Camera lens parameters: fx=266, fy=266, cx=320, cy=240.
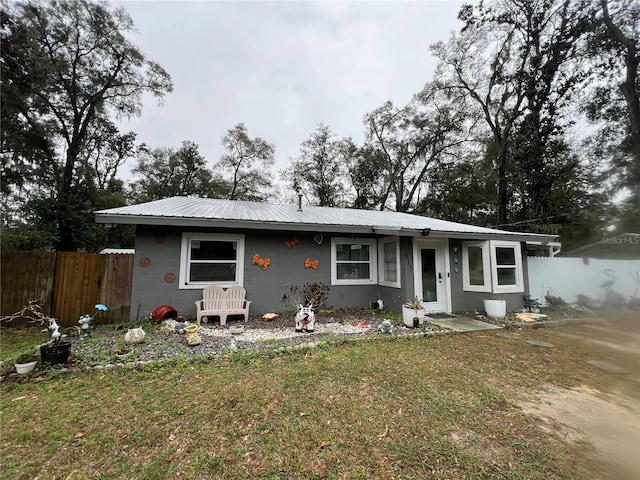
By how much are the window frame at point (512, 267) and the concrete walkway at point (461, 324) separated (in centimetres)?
150

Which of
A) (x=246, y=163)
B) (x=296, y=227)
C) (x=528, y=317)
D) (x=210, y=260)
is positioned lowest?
(x=528, y=317)

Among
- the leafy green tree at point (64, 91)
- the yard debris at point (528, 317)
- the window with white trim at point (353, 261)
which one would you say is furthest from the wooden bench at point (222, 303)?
the leafy green tree at point (64, 91)

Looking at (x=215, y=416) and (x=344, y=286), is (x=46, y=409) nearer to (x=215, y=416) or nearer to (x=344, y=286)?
(x=215, y=416)

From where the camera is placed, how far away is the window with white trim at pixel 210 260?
21.7 feet

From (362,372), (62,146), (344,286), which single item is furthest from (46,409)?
(62,146)

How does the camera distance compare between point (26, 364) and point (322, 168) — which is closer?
point (26, 364)

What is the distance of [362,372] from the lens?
3816mm

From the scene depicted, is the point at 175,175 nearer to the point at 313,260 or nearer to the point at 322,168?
the point at 322,168

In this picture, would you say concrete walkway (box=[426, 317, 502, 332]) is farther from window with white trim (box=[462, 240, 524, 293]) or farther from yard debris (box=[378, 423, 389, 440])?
yard debris (box=[378, 423, 389, 440])

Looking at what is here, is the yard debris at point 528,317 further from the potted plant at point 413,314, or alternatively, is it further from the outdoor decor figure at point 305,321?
the outdoor decor figure at point 305,321

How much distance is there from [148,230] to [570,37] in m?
7.45

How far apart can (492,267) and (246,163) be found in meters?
21.6

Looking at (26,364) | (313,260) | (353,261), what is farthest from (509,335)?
(26,364)

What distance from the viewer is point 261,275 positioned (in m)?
7.14
